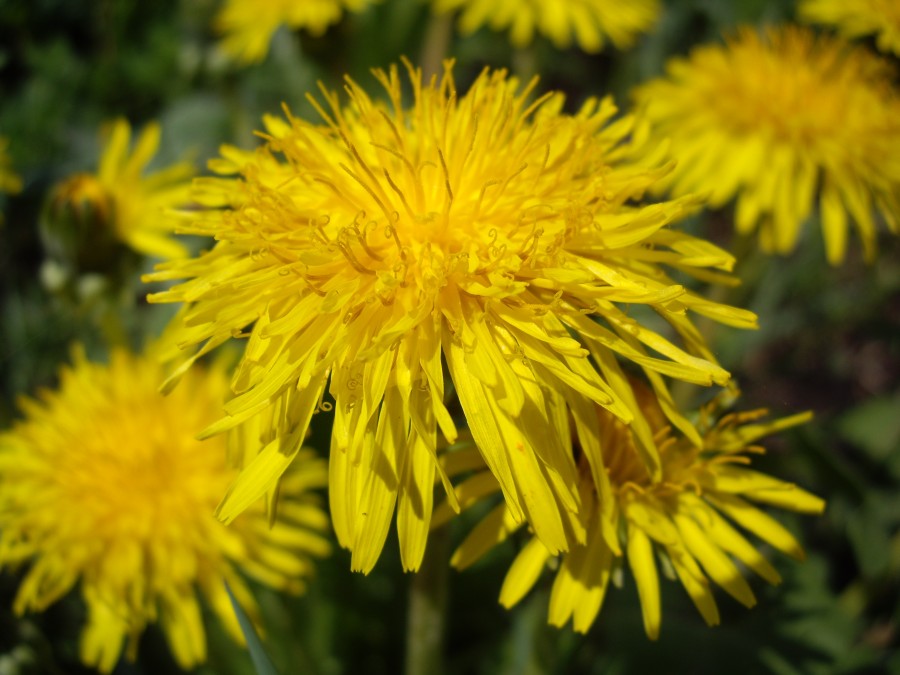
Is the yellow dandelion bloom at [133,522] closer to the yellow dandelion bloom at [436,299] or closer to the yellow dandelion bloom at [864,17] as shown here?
the yellow dandelion bloom at [436,299]

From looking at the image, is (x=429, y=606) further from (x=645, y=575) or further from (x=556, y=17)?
(x=556, y=17)

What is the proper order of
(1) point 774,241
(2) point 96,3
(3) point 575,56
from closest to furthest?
Answer: (1) point 774,241 < (2) point 96,3 < (3) point 575,56

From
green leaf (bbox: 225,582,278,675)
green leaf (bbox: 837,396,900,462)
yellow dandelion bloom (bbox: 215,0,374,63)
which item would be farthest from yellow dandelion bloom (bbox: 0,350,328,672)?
green leaf (bbox: 837,396,900,462)

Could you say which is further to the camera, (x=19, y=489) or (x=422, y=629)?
(x=19, y=489)

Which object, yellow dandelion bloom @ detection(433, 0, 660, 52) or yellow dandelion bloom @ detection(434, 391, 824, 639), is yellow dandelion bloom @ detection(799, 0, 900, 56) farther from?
yellow dandelion bloom @ detection(434, 391, 824, 639)

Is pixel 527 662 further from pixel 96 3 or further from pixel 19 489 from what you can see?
pixel 96 3

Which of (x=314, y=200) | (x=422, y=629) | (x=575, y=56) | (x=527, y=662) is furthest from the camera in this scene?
(x=575, y=56)

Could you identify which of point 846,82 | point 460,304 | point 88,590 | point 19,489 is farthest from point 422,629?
point 846,82

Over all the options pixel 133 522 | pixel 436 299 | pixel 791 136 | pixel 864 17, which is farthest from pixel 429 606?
pixel 864 17
